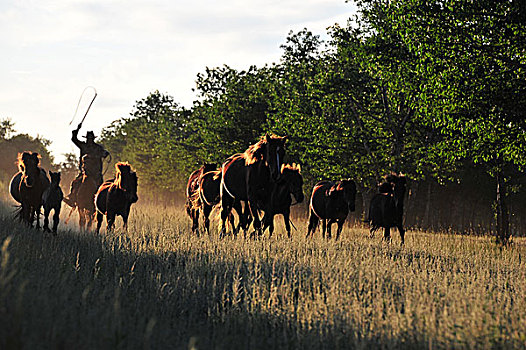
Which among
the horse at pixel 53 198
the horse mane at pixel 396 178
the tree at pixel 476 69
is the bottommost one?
the horse at pixel 53 198

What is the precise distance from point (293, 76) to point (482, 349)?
29612 millimetres

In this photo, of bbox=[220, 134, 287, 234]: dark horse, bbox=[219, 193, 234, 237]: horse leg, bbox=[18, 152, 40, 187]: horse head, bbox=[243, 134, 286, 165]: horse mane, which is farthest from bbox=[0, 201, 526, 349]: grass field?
bbox=[219, 193, 234, 237]: horse leg

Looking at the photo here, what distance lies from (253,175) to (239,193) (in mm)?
846

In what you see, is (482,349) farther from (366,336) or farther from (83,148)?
(83,148)

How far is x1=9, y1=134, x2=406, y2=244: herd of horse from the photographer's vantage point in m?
14.0

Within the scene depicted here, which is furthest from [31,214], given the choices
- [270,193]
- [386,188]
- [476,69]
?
[476,69]

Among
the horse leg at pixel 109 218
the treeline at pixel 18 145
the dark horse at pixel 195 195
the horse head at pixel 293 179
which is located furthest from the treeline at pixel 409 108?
the treeline at pixel 18 145

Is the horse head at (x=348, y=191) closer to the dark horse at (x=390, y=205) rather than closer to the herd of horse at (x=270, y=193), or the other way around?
the herd of horse at (x=270, y=193)

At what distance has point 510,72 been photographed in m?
16.0

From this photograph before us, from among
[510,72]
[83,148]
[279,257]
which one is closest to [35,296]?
[279,257]

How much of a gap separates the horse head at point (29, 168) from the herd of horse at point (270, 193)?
16.0 ft

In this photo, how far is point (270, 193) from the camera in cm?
1447

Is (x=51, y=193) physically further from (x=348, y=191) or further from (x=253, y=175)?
(x=348, y=191)

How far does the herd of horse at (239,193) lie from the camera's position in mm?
14016
